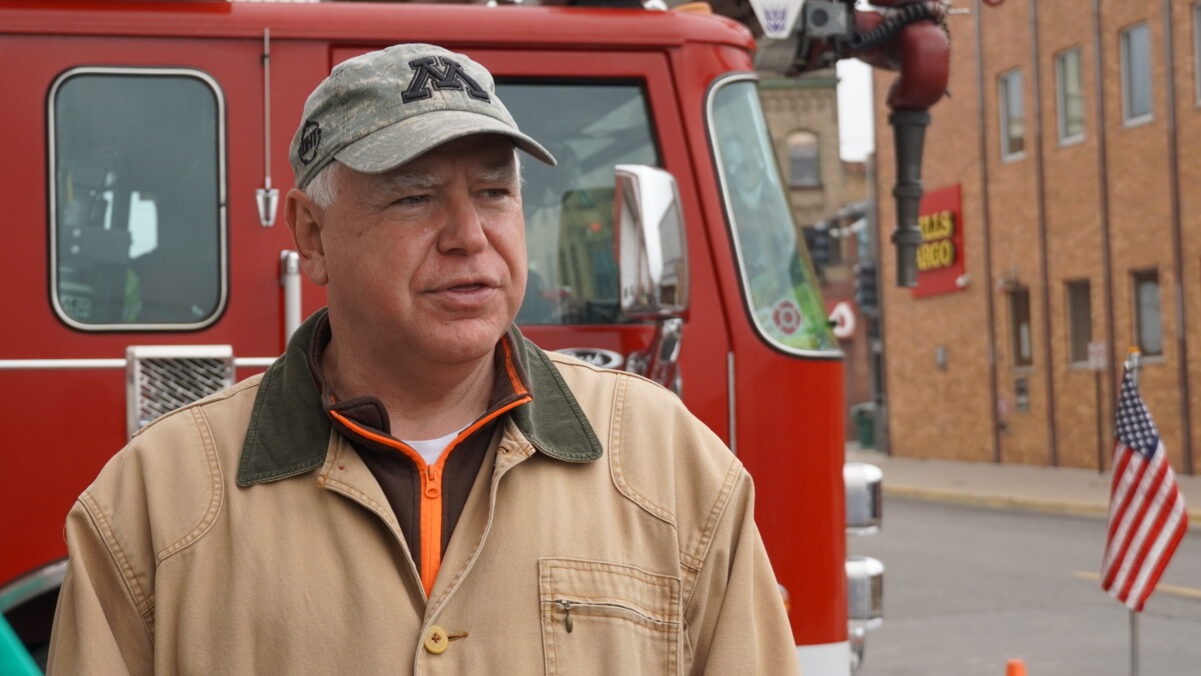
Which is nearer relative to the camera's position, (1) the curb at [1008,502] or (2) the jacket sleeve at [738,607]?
(2) the jacket sleeve at [738,607]

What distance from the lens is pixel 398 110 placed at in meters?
2.24

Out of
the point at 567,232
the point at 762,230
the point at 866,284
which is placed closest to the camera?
the point at 567,232

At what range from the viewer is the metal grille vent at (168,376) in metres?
4.63

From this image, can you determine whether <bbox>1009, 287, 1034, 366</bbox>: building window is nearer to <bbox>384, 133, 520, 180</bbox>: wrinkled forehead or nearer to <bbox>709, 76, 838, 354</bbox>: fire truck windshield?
<bbox>709, 76, 838, 354</bbox>: fire truck windshield

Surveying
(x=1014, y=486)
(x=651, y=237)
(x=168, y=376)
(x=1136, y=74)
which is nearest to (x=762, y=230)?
(x=651, y=237)

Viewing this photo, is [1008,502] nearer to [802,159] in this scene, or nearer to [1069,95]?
[1069,95]

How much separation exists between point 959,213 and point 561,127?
93.5 feet

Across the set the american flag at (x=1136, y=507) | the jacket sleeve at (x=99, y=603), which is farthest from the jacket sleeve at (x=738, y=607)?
the american flag at (x=1136, y=507)

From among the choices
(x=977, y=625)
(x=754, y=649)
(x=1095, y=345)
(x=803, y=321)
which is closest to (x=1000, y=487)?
(x=1095, y=345)

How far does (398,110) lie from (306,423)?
46 cm

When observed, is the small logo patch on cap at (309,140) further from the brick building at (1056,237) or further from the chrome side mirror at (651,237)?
the brick building at (1056,237)

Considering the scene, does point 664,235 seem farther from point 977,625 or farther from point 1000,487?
point 1000,487

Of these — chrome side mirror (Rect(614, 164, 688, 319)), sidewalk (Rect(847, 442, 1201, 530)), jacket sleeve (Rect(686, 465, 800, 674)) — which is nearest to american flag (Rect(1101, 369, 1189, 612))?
chrome side mirror (Rect(614, 164, 688, 319))

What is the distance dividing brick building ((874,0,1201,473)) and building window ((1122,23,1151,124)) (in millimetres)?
34
